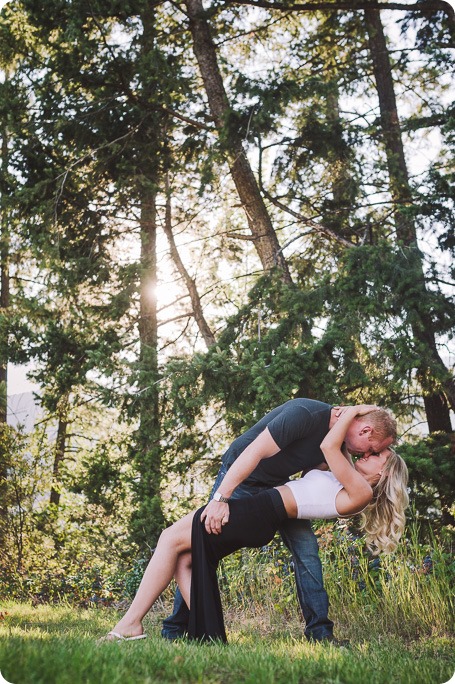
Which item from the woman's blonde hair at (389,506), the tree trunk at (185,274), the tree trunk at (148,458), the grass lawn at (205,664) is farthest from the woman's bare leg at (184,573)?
the tree trunk at (185,274)

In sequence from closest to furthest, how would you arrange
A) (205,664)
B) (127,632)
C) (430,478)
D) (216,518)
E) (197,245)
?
1. (205,664)
2. (127,632)
3. (216,518)
4. (430,478)
5. (197,245)

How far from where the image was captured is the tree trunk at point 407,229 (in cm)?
740

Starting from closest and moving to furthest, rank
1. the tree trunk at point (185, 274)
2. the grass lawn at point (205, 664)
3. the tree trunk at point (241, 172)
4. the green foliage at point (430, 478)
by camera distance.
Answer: the grass lawn at point (205, 664), the green foliage at point (430, 478), the tree trunk at point (241, 172), the tree trunk at point (185, 274)

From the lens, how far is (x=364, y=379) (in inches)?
296

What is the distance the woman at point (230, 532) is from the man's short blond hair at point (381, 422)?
0.16ft

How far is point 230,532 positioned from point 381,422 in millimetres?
1155

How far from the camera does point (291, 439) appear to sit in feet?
13.1

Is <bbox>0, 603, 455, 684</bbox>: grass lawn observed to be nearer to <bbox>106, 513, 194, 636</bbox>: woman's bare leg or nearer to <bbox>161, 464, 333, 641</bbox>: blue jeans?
<bbox>106, 513, 194, 636</bbox>: woman's bare leg

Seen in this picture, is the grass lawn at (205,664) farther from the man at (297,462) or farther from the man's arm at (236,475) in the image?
the man's arm at (236,475)

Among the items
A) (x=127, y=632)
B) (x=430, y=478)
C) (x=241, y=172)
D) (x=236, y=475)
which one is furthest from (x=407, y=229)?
(x=127, y=632)

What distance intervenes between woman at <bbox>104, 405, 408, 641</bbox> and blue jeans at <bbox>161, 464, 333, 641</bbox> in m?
0.22

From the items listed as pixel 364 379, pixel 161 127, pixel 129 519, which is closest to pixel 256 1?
pixel 161 127

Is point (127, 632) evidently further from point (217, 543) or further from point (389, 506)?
point (389, 506)

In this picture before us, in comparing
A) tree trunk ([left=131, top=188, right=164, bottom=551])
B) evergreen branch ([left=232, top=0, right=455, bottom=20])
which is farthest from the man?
evergreen branch ([left=232, top=0, right=455, bottom=20])
